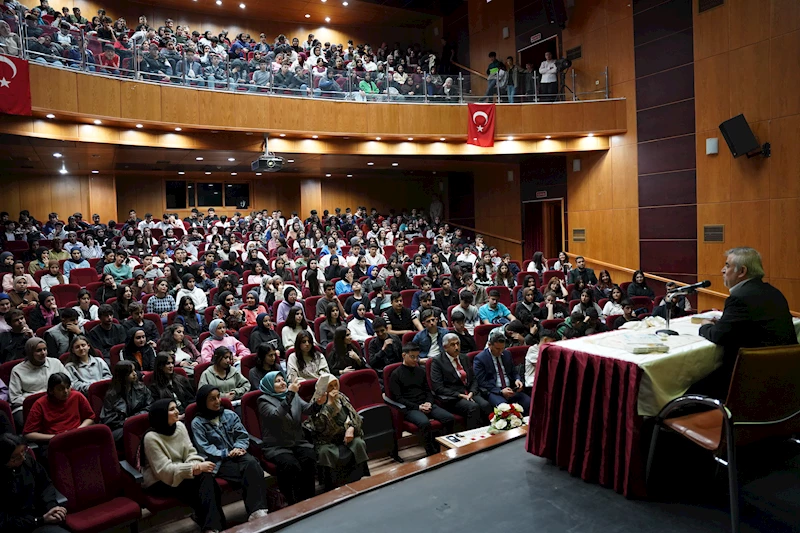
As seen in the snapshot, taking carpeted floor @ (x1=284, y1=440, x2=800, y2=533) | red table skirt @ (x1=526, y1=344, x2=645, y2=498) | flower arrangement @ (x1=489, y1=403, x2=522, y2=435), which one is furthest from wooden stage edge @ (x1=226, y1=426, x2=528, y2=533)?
flower arrangement @ (x1=489, y1=403, x2=522, y2=435)

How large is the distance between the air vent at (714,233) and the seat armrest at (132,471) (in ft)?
26.8

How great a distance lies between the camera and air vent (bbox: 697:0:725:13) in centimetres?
792

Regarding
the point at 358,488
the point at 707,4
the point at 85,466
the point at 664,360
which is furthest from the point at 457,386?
the point at 707,4

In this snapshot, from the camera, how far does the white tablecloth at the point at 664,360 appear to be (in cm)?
191

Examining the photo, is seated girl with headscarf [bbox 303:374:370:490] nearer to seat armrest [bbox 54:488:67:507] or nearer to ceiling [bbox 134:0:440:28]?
seat armrest [bbox 54:488:67:507]

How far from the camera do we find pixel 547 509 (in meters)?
1.94

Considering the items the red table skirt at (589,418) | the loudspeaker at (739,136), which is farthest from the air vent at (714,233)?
the red table skirt at (589,418)

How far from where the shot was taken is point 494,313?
5.95m

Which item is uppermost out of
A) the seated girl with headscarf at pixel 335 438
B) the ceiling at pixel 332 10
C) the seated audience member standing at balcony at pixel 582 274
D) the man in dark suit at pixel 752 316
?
the ceiling at pixel 332 10

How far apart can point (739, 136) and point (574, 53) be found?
3.66m

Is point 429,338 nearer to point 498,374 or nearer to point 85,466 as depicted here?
point 498,374

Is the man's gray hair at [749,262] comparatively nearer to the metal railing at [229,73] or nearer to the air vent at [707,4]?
the metal railing at [229,73]

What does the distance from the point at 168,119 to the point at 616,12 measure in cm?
755

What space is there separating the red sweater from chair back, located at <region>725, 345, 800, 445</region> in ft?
→ 10.8
